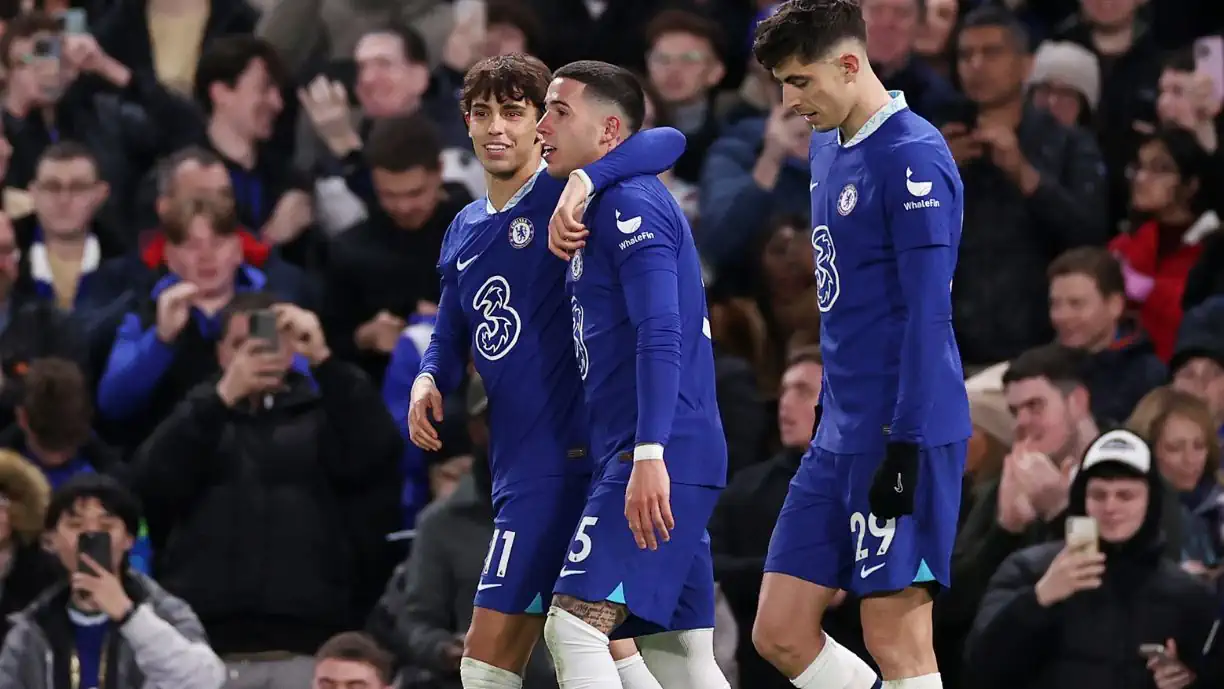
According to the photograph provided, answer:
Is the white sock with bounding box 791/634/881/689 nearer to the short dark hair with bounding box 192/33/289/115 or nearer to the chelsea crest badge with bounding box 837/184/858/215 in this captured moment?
the chelsea crest badge with bounding box 837/184/858/215

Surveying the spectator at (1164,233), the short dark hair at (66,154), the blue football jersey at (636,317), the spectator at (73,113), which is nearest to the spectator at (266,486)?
the short dark hair at (66,154)

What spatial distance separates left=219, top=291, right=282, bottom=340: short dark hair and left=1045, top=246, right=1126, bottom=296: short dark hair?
3497 millimetres

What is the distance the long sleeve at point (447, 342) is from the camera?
7402 millimetres

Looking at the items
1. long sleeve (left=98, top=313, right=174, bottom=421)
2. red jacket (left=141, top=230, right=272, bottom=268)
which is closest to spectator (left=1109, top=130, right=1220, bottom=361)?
red jacket (left=141, top=230, right=272, bottom=268)

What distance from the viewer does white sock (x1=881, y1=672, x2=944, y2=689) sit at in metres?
6.80

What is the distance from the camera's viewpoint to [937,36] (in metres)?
12.6

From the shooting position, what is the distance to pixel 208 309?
10734 millimetres

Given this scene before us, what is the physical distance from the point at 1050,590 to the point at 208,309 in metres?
4.00

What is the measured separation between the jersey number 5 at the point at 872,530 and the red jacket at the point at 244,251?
4.94 meters

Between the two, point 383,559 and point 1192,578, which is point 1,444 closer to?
point 383,559

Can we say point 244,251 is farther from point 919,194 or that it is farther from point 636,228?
point 919,194

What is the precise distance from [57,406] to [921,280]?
4.86 metres

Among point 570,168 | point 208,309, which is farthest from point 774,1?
point 570,168

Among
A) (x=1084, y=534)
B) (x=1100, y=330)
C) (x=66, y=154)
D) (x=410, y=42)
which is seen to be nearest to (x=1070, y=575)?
(x=1084, y=534)
